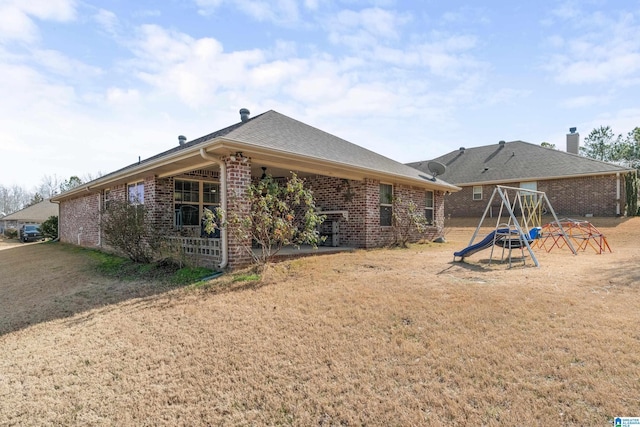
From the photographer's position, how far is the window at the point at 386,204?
11555mm

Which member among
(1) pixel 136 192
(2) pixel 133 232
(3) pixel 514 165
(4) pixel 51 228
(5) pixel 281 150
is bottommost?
(4) pixel 51 228

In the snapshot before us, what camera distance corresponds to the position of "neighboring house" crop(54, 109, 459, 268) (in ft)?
23.7

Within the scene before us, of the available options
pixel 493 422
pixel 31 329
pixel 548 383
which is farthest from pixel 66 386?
pixel 548 383

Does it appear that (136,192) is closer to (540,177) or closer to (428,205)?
(428,205)

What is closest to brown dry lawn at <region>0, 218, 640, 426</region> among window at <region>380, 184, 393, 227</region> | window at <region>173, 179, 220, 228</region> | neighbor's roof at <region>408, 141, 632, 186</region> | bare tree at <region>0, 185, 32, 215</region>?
window at <region>173, 179, 220, 228</region>

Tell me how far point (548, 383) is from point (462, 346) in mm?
805

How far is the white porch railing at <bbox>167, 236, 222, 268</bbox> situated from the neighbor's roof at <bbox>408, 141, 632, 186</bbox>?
724 inches

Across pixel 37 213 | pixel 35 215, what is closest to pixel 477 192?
pixel 35 215

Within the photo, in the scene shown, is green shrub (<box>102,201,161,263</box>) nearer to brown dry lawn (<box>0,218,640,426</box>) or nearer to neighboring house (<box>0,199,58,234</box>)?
brown dry lawn (<box>0,218,640,426</box>)

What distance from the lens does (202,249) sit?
7871 mm

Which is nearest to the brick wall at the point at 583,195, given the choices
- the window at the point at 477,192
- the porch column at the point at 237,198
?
the window at the point at 477,192

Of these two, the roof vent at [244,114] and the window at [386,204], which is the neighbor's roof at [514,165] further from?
the roof vent at [244,114]

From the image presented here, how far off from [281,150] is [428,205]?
27.5ft

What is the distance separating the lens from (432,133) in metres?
16.6
